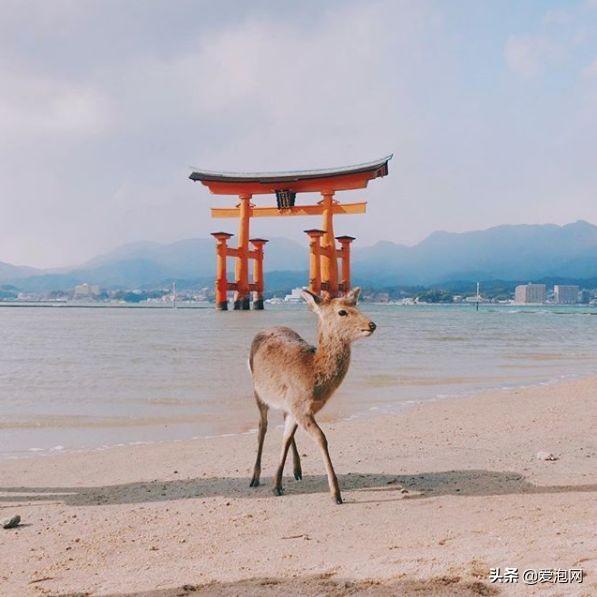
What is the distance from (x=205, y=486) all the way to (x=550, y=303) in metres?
148

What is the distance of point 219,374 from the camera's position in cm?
1180

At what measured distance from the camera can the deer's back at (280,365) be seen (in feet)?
13.1

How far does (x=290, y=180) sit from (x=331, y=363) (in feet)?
154

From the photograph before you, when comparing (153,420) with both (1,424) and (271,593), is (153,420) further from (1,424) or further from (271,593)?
(271,593)

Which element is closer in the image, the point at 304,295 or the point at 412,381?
the point at 304,295

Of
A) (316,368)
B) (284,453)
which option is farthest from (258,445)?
(316,368)

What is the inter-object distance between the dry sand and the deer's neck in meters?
0.71

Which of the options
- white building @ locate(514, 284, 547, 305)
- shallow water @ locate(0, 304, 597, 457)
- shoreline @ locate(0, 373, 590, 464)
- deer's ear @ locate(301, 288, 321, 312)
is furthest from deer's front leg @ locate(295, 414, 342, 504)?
white building @ locate(514, 284, 547, 305)

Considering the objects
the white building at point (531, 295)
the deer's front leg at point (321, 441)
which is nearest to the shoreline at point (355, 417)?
the deer's front leg at point (321, 441)

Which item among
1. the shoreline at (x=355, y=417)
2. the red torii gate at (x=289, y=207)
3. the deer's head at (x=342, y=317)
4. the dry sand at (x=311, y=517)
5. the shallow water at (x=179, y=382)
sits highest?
the red torii gate at (x=289, y=207)

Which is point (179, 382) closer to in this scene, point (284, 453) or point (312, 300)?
point (284, 453)

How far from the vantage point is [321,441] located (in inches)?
151

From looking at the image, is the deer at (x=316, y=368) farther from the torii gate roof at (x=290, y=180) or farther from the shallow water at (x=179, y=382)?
the torii gate roof at (x=290, y=180)

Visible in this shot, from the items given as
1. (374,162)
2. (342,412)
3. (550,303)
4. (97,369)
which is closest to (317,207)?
(374,162)
